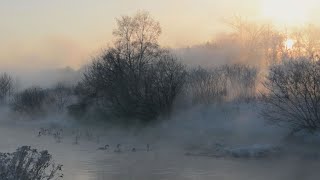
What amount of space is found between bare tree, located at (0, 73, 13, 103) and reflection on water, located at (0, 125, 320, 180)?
82.2m

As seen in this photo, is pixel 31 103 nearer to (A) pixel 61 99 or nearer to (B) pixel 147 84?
(A) pixel 61 99

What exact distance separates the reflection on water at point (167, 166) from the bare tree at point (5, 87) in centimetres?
8219

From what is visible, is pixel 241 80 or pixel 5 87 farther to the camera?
pixel 5 87

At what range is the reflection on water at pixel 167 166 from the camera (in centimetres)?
2020

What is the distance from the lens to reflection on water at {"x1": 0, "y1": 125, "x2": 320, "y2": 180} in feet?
66.3

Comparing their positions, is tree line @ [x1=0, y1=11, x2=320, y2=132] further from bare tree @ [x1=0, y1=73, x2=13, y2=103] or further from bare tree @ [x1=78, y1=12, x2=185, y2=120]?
bare tree @ [x1=0, y1=73, x2=13, y2=103]

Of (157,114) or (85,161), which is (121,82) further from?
(85,161)

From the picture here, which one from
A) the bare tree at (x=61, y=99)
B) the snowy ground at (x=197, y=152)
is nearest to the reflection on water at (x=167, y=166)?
the snowy ground at (x=197, y=152)

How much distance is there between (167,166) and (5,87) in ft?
312

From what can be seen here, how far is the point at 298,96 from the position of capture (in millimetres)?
31531

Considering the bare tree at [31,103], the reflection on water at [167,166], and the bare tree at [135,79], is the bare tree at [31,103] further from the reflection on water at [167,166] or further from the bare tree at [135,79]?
the reflection on water at [167,166]

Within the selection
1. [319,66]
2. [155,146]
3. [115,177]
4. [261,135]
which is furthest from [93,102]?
[115,177]

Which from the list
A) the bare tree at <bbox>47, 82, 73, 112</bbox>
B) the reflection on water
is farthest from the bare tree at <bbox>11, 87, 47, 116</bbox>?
the reflection on water

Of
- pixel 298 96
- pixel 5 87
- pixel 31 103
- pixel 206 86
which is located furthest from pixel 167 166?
pixel 5 87
